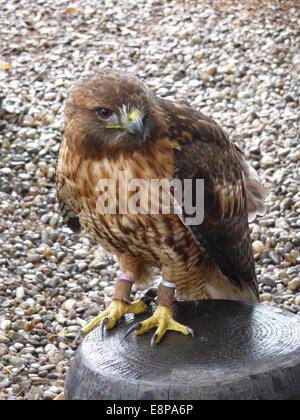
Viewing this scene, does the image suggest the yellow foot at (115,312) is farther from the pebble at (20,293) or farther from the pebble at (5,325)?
the pebble at (20,293)

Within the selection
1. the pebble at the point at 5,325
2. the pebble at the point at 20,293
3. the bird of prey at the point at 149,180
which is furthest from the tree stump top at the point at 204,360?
the pebble at the point at 20,293

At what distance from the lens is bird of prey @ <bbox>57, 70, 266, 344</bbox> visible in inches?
174

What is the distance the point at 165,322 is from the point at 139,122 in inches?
39.6

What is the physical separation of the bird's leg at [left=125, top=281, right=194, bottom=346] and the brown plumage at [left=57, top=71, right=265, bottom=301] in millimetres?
144

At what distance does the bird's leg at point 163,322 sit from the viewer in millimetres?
4465

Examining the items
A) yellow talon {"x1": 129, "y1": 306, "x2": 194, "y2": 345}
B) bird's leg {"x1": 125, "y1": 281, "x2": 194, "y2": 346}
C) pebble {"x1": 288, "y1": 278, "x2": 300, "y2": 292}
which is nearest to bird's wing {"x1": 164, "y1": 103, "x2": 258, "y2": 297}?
bird's leg {"x1": 125, "y1": 281, "x2": 194, "y2": 346}

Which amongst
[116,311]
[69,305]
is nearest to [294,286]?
[69,305]

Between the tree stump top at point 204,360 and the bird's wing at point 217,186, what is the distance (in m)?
0.37

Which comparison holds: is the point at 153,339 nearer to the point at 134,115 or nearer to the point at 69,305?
the point at 134,115

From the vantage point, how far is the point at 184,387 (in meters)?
3.84

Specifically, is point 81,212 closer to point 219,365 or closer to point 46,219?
point 219,365

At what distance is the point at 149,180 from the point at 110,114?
0.39m

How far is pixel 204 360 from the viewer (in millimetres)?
4113

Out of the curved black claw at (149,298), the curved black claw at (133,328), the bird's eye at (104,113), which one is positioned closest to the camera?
the bird's eye at (104,113)
